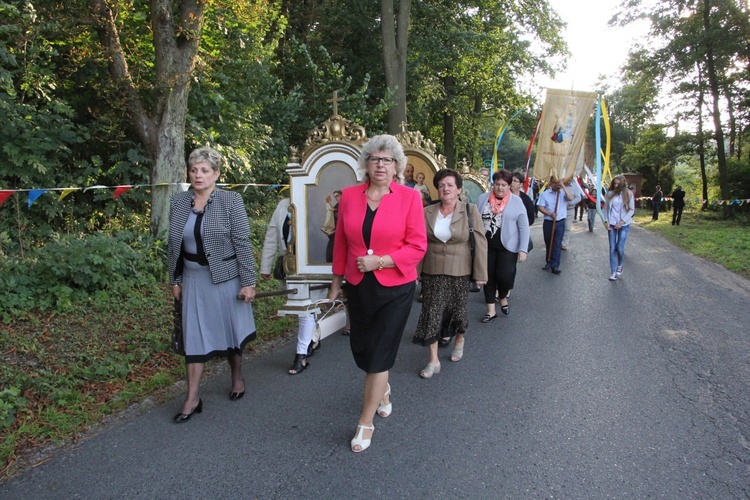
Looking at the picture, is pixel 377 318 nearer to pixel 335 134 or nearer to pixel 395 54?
pixel 335 134

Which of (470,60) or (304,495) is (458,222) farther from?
(470,60)

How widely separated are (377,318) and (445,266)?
1546 millimetres

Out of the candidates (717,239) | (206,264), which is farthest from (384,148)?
(717,239)

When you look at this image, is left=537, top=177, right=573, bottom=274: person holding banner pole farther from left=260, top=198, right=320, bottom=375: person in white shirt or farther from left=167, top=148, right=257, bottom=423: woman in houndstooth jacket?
left=167, top=148, right=257, bottom=423: woman in houndstooth jacket

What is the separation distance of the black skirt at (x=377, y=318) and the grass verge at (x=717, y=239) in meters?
9.16

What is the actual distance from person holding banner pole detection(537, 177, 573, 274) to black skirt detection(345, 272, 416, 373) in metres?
6.98

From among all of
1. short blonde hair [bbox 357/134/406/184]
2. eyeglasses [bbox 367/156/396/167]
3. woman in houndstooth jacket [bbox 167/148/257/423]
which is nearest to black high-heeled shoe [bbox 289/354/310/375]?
woman in houndstooth jacket [bbox 167/148/257/423]

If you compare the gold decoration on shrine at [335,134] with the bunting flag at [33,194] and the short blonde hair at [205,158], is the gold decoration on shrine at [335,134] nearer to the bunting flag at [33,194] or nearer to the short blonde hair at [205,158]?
the short blonde hair at [205,158]

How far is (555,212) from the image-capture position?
9.38m

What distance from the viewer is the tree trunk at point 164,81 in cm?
726

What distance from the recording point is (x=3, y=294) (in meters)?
5.54

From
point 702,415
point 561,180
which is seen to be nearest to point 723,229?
point 561,180

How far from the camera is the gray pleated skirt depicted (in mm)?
3723

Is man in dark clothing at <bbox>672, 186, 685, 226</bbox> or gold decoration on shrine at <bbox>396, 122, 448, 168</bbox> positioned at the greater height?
gold decoration on shrine at <bbox>396, 122, 448, 168</bbox>
